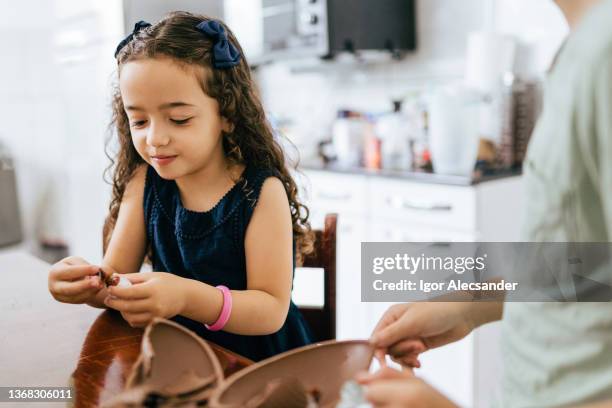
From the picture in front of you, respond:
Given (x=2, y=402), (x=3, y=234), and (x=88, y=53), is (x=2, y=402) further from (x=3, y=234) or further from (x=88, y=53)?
Result: (x=3, y=234)

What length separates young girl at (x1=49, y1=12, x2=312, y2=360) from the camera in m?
0.93

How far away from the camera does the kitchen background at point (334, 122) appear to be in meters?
2.11

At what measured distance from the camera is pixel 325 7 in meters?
2.58

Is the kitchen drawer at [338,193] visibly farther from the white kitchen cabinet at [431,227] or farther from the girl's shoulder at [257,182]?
the girl's shoulder at [257,182]

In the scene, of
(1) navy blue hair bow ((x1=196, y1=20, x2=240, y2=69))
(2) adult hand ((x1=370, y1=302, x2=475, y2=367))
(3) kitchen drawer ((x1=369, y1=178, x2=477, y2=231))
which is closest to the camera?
(2) adult hand ((x1=370, y1=302, x2=475, y2=367))

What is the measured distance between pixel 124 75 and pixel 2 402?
52cm

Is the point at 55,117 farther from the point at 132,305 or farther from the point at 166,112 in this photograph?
the point at 132,305

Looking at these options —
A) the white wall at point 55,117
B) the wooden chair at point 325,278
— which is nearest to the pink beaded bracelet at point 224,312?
the wooden chair at point 325,278

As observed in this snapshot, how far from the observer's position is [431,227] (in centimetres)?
214

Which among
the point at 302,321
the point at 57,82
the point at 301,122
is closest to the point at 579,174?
the point at 302,321

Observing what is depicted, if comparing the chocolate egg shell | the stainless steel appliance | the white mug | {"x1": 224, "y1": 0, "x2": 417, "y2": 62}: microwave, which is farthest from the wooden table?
the stainless steel appliance

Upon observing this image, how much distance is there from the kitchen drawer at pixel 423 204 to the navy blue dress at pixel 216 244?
101cm

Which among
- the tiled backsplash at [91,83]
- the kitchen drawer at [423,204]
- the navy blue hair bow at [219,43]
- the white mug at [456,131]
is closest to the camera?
the navy blue hair bow at [219,43]

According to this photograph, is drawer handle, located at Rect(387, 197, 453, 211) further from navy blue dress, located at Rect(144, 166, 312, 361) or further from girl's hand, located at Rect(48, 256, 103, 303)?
girl's hand, located at Rect(48, 256, 103, 303)
